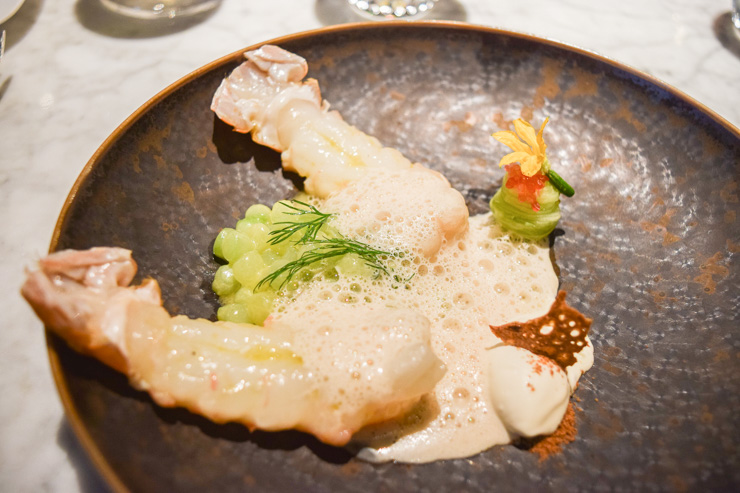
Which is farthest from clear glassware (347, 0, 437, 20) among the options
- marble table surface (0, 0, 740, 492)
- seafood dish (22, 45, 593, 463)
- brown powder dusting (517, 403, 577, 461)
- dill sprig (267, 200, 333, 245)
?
brown powder dusting (517, 403, 577, 461)

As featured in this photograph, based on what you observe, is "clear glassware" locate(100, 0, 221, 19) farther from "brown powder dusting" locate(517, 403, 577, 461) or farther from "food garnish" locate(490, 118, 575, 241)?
"brown powder dusting" locate(517, 403, 577, 461)

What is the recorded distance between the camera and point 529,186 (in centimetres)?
146

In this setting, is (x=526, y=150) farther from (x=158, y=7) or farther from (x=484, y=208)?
(x=158, y=7)

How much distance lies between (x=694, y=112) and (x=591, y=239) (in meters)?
0.50

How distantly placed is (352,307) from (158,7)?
183 centimetres

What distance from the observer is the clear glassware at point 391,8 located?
7.37ft

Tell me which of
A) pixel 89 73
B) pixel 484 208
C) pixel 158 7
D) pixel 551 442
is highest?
pixel 158 7

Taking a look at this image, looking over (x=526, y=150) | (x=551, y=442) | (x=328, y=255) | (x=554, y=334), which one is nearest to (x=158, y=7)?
(x=328, y=255)

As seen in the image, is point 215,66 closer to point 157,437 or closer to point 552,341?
point 157,437

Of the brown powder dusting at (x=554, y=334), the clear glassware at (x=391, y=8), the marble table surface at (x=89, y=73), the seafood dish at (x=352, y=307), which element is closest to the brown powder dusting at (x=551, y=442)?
the seafood dish at (x=352, y=307)

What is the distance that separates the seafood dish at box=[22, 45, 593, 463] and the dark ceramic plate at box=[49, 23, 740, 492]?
0.20 feet

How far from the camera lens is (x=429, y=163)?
171 cm

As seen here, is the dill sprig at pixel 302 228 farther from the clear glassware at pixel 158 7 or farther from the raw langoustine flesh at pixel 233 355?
the clear glassware at pixel 158 7

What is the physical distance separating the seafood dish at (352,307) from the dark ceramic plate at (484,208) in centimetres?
6
